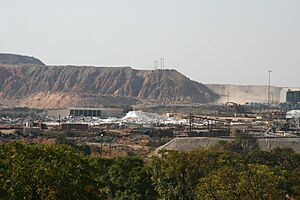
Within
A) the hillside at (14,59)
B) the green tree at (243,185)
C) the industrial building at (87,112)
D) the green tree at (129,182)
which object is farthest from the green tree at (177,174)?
the hillside at (14,59)

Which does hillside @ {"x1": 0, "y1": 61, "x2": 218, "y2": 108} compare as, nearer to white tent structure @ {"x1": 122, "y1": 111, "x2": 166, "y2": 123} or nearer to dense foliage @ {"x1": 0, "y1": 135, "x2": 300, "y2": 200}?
white tent structure @ {"x1": 122, "y1": 111, "x2": 166, "y2": 123}

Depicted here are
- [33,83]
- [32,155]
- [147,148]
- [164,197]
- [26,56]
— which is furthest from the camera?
[26,56]

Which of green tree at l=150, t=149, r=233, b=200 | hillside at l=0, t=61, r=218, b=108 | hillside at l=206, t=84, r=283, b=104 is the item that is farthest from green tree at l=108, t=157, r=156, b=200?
hillside at l=206, t=84, r=283, b=104

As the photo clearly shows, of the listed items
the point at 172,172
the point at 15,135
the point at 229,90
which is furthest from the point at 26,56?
the point at 172,172

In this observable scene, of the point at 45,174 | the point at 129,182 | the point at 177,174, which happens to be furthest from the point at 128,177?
the point at 45,174

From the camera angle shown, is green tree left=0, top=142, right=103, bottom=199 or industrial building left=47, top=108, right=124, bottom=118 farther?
industrial building left=47, top=108, right=124, bottom=118

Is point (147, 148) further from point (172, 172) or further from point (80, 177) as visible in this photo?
point (80, 177)
